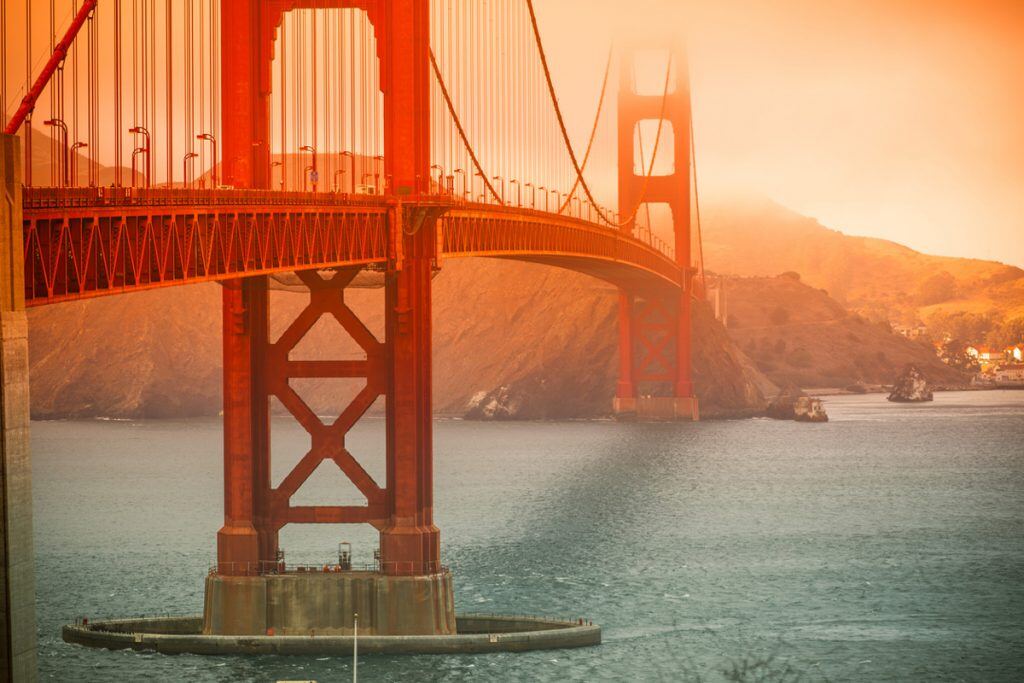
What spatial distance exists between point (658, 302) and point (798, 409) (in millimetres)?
15614

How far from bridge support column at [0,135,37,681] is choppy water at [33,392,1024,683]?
528 inches

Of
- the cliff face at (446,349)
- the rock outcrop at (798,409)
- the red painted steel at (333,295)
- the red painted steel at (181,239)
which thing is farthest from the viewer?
the cliff face at (446,349)

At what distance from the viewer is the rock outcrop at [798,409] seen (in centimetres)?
11869

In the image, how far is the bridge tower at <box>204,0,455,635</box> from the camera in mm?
33000

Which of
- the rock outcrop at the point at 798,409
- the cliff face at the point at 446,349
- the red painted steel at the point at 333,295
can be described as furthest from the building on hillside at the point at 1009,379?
the red painted steel at the point at 333,295

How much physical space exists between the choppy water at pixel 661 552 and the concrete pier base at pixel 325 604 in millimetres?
713

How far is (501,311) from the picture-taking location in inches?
5807

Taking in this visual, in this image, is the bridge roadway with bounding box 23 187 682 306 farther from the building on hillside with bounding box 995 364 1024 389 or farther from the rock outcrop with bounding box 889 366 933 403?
the building on hillside with bounding box 995 364 1024 389

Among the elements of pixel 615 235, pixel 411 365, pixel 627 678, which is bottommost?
pixel 627 678

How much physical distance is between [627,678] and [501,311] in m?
115

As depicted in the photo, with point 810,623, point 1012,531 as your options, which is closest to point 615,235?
point 1012,531

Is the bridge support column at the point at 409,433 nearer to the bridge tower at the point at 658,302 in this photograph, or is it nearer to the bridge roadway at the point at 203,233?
the bridge roadway at the point at 203,233

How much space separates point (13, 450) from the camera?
59.5 ft

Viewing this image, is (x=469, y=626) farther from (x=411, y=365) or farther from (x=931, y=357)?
(x=931, y=357)
